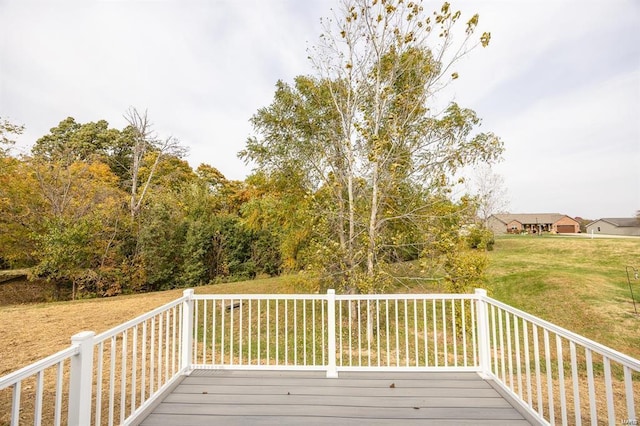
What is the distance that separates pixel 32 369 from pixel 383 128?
5568 mm

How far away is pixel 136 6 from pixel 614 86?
10.6 metres

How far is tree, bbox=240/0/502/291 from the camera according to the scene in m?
5.22

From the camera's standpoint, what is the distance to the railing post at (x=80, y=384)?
1.69m

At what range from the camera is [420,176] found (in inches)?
222

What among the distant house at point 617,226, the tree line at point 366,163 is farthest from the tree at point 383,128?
the distant house at point 617,226

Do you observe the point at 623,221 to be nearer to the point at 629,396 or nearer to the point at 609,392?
the point at 609,392

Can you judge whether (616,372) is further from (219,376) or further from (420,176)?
(219,376)

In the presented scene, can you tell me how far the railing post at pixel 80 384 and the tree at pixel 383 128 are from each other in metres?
3.79

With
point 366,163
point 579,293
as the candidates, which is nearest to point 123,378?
point 366,163

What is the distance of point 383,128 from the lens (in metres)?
5.75

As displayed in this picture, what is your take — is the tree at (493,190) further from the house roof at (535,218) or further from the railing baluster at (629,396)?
the house roof at (535,218)

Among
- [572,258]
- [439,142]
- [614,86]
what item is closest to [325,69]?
[439,142]

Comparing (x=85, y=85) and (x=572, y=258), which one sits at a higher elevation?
(x=85, y=85)

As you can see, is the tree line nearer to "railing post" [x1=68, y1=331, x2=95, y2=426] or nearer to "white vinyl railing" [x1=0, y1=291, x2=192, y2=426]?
"white vinyl railing" [x1=0, y1=291, x2=192, y2=426]
